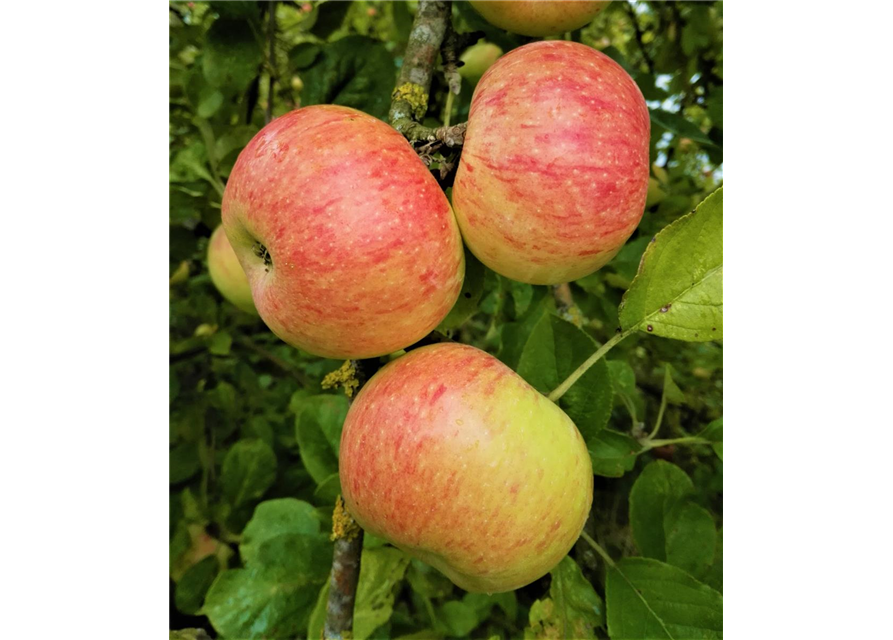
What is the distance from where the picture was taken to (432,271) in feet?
2.29

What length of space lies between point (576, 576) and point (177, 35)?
1401 mm

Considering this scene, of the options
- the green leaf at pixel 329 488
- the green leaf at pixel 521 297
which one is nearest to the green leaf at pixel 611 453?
the green leaf at pixel 521 297

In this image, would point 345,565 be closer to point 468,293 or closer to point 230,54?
point 468,293

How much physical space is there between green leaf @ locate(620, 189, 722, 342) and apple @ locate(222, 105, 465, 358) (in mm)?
249

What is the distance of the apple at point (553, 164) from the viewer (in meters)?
0.67

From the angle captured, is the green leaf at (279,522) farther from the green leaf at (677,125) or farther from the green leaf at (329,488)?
the green leaf at (677,125)

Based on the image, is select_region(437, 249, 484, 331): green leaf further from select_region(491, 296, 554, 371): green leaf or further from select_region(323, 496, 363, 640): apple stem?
select_region(323, 496, 363, 640): apple stem

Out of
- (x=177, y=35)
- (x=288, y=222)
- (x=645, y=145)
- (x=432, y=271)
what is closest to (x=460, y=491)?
(x=432, y=271)

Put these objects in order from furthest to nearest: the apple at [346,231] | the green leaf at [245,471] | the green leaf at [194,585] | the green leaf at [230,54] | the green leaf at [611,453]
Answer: the green leaf at [245,471]
the green leaf at [194,585]
the green leaf at [230,54]
the green leaf at [611,453]
the apple at [346,231]

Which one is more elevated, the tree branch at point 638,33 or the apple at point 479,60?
the tree branch at point 638,33

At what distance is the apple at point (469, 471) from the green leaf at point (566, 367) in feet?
0.42

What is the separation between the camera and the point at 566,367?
2.88 feet

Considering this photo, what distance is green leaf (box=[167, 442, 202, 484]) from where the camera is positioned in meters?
1.57
